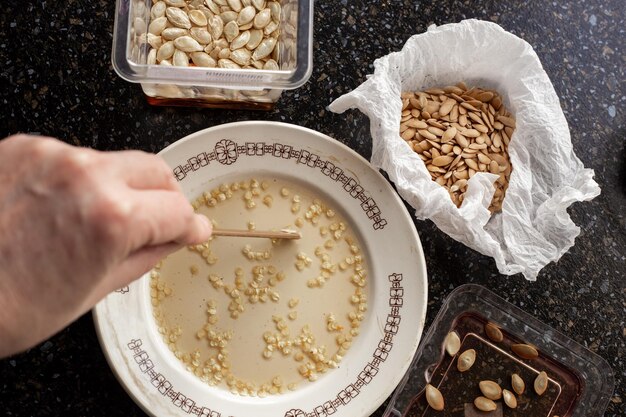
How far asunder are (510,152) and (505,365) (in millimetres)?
296

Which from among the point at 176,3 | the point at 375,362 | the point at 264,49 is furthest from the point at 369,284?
the point at 176,3

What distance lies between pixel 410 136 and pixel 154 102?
1.11 feet

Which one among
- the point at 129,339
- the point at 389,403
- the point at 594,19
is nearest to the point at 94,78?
the point at 129,339

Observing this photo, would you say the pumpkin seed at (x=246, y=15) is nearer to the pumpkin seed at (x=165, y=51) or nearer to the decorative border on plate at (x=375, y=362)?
the pumpkin seed at (x=165, y=51)

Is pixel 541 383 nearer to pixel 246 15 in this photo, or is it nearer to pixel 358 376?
pixel 358 376

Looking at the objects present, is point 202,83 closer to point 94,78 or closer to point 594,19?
point 94,78

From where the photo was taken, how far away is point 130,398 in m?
0.91

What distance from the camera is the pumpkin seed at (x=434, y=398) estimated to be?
95 centimetres

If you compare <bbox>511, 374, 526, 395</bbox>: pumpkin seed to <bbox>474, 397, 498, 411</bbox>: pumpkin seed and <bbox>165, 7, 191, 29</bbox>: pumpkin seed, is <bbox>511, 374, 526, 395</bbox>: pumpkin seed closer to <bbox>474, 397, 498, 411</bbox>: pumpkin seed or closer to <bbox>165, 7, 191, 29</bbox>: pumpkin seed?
<bbox>474, 397, 498, 411</bbox>: pumpkin seed

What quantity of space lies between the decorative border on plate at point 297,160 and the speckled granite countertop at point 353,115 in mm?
66

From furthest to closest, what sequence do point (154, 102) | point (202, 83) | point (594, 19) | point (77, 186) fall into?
point (594, 19), point (154, 102), point (202, 83), point (77, 186)

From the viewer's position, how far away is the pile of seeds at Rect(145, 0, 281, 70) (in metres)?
0.87

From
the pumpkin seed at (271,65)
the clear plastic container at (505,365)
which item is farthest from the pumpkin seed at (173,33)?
the clear plastic container at (505,365)

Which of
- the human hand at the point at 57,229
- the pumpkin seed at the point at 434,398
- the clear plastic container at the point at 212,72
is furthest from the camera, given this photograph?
the pumpkin seed at the point at 434,398
